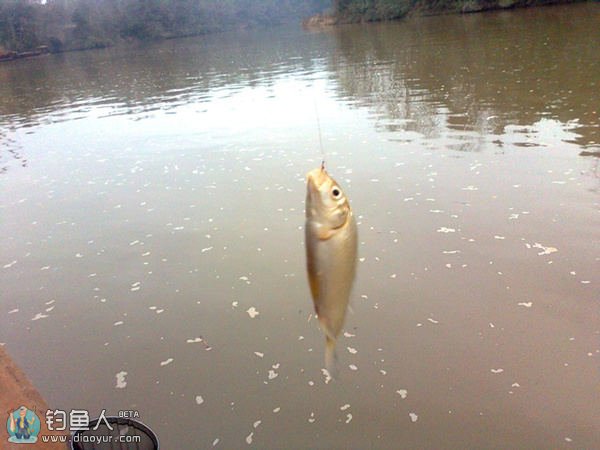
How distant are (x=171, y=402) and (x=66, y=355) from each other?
1.35m

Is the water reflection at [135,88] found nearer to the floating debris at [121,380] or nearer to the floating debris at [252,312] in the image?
the floating debris at [252,312]

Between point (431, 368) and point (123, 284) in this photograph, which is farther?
point (123, 284)

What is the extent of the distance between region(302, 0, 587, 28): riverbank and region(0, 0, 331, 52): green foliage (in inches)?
1111

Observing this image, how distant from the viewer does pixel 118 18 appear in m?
85.1

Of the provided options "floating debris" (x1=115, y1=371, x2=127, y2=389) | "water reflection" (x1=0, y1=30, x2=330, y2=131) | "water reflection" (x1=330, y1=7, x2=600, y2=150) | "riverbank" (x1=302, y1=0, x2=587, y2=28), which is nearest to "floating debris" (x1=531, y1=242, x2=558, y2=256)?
"water reflection" (x1=330, y1=7, x2=600, y2=150)

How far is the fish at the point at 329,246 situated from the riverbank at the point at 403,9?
162 ft

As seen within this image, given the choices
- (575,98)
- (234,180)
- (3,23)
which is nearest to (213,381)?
(234,180)

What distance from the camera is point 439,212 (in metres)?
7.04

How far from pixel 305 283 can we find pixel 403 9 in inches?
2379

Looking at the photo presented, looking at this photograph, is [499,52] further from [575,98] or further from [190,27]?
[190,27]

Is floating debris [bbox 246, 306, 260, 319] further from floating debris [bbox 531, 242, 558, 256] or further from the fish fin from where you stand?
the fish fin

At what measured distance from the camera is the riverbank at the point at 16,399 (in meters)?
3.35

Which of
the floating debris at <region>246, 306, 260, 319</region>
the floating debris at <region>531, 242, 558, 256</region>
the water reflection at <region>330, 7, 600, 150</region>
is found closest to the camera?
the floating debris at <region>246, 306, 260, 319</region>

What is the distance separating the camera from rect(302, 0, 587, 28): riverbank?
47812 millimetres
